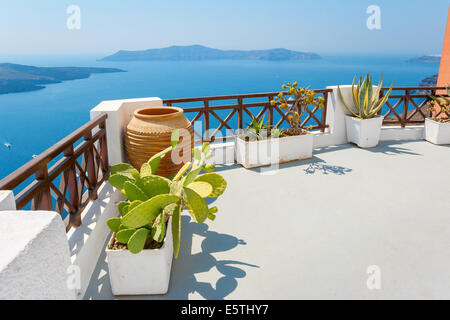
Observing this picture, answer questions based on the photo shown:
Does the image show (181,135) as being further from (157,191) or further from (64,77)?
(64,77)

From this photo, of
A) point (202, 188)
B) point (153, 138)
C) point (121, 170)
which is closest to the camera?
point (202, 188)

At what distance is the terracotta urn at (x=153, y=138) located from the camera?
3.33m

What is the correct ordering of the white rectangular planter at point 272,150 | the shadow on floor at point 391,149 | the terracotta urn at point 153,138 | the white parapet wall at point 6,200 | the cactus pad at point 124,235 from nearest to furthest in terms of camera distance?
the white parapet wall at point 6,200 < the cactus pad at point 124,235 < the terracotta urn at point 153,138 < the white rectangular planter at point 272,150 < the shadow on floor at point 391,149

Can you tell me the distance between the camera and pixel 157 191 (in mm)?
2412

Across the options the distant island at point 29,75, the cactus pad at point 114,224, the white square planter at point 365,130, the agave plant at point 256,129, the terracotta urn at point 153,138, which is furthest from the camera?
the distant island at point 29,75

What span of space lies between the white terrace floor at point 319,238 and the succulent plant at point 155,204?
0.43 metres

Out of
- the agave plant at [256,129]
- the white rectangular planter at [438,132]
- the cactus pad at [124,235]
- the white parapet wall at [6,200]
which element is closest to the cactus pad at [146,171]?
the cactus pad at [124,235]

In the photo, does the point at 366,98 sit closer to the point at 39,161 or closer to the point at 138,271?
the point at 138,271

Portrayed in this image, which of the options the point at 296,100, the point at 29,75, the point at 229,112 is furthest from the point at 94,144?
the point at 29,75

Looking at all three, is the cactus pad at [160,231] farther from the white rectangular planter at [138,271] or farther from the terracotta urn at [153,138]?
the terracotta urn at [153,138]

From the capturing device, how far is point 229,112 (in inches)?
198

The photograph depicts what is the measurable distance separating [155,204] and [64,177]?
700 mm

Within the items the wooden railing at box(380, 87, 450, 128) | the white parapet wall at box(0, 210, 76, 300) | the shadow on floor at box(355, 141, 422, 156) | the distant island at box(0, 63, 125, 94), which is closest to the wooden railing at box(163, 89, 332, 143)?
the shadow on floor at box(355, 141, 422, 156)
